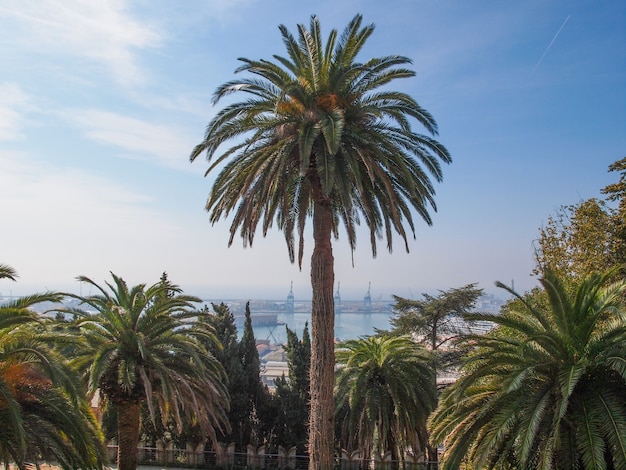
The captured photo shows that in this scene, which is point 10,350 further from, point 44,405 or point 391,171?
point 391,171

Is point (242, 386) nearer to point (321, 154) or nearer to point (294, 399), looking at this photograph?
point (294, 399)

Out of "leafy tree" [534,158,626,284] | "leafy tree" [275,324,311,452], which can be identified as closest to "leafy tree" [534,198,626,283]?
"leafy tree" [534,158,626,284]

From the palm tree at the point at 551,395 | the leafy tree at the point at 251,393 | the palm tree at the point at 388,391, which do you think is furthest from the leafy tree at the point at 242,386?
the palm tree at the point at 551,395

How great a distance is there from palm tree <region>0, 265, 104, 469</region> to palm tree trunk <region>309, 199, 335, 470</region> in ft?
16.5

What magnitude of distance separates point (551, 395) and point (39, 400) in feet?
32.4

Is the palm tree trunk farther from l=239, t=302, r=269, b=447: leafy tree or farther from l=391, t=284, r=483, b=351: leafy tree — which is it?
l=391, t=284, r=483, b=351: leafy tree

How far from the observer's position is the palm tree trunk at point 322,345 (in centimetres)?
1299

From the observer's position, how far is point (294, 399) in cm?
2334

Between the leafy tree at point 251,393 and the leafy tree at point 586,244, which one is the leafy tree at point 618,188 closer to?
the leafy tree at point 586,244

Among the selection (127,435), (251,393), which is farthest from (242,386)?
(127,435)

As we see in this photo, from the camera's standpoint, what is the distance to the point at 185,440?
21891 millimetres

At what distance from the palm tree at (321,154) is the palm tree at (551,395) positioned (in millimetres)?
3954

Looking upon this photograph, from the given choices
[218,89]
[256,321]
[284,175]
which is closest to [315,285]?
[284,175]

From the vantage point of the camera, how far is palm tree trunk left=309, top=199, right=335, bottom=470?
12992mm
